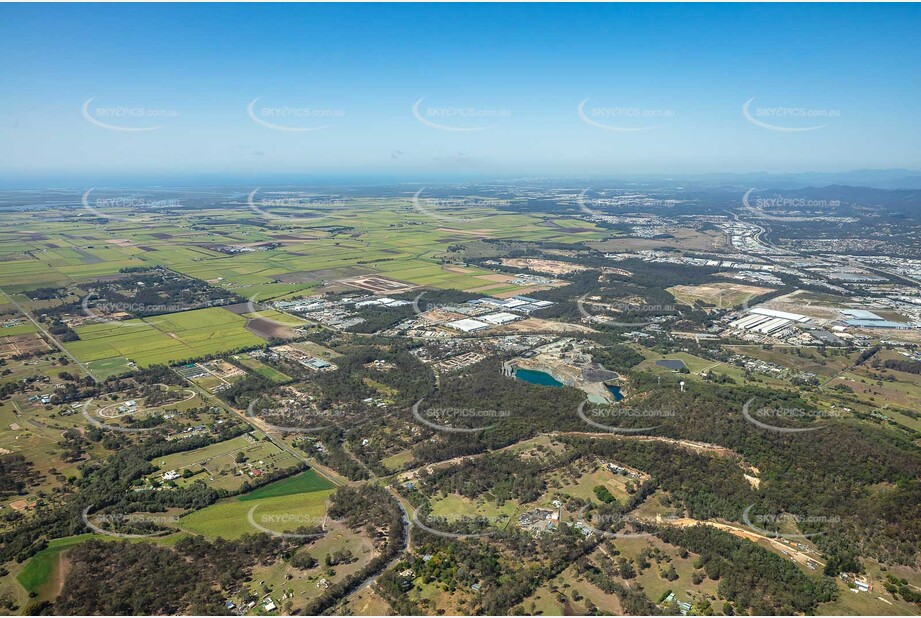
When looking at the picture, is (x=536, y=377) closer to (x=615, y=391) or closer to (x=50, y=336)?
(x=615, y=391)

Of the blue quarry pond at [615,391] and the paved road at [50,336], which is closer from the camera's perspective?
the blue quarry pond at [615,391]

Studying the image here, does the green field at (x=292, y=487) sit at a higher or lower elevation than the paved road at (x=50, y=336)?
lower

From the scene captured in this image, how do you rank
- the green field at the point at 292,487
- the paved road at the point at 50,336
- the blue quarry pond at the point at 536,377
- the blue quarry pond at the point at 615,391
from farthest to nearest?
1. the paved road at the point at 50,336
2. the blue quarry pond at the point at 536,377
3. the blue quarry pond at the point at 615,391
4. the green field at the point at 292,487

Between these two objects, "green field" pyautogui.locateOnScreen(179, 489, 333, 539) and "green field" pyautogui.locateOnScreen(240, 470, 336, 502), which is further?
"green field" pyautogui.locateOnScreen(240, 470, 336, 502)

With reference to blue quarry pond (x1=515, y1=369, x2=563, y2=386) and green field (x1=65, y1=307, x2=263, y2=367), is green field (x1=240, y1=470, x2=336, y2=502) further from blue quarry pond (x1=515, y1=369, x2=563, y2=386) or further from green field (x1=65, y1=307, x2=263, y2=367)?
green field (x1=65, y1=307, x2=263, y2=367)

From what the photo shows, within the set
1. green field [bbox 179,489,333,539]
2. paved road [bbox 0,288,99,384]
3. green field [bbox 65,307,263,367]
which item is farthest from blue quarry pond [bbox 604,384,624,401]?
paved road [bbox 0,288,99,384]

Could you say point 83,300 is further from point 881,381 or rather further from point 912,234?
point 912,234

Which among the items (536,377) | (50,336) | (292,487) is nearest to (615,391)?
(536,377)

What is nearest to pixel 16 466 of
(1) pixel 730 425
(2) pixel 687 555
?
(2) pixel 687 555

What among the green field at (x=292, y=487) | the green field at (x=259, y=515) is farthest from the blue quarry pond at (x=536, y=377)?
the green field at (x=259, y=515)

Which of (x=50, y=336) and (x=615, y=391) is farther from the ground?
(x=50, y=336)

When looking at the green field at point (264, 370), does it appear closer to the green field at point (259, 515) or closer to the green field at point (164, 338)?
the green field at point (164, 338)

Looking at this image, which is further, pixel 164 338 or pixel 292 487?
pixel 164 338
